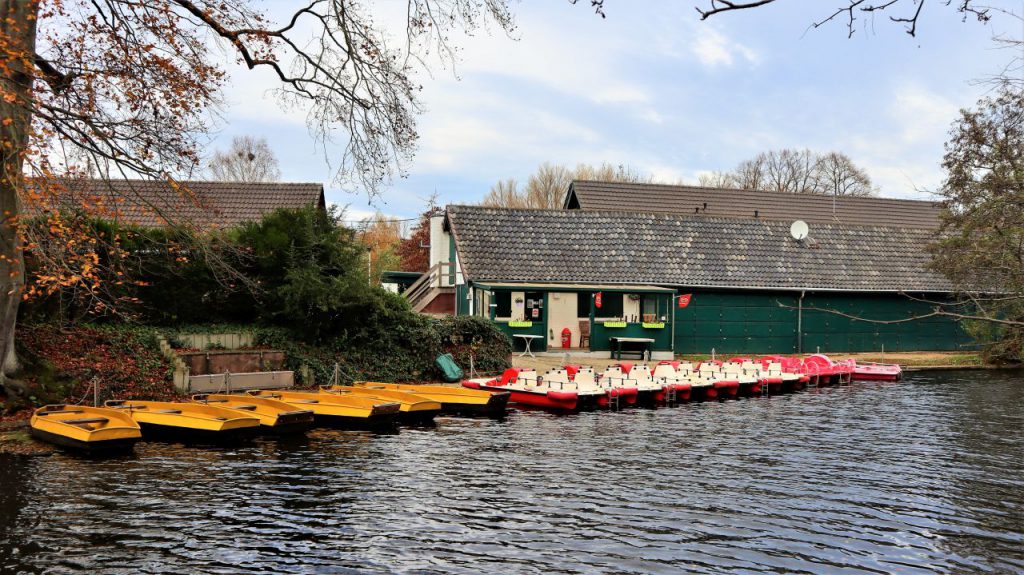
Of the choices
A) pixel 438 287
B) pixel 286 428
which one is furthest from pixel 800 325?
pixel 286 428

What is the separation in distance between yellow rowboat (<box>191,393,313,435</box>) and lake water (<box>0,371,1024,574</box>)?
360 mm

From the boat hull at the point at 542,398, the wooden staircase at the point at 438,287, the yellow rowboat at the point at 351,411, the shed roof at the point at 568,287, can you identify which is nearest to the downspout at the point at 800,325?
the shed roof at the point at 568,287

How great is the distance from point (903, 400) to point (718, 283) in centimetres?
1014

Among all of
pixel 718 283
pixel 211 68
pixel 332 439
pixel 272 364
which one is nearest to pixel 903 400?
Result: pixel 718 283

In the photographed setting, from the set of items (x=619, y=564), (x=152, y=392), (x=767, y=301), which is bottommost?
(x=619, y=564)

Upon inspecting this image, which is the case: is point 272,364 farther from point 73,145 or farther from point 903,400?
point 903,400

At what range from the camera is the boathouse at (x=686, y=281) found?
2928cm

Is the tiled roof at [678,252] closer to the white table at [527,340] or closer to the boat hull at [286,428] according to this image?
the white table at [527,340]

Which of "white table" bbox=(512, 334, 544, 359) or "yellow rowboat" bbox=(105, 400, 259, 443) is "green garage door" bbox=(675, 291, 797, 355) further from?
"yellow rowboat" bbox=(105, 400, 259, 443)

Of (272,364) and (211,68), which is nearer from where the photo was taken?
(211,68)

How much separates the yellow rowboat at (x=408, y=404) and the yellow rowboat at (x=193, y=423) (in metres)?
3.19

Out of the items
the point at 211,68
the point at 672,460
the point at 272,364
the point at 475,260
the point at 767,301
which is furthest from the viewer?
the point at 767,301

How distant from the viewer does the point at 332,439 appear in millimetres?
15789

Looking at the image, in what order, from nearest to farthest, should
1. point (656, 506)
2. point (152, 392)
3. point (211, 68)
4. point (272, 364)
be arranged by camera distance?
point (656, 506) < point (211, 68) < point (152, 392) < point (272, 364)
